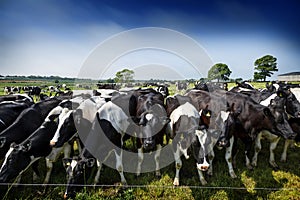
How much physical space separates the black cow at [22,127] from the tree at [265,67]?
253 feet

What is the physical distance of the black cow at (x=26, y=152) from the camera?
4516mm

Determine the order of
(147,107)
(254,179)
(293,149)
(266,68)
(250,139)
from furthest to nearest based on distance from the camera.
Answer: (266,68)
(293,149)
(147,107)
(250,139)
(254,179)

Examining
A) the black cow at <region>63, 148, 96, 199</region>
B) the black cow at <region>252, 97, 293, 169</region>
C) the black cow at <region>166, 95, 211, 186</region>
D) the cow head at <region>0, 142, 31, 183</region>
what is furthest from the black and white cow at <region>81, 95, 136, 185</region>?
the black cow at <region>252, 97, 293, 169</region>

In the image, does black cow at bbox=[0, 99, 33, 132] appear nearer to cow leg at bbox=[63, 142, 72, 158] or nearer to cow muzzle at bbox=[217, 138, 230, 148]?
cow leg at bbox=[63, 142, 72, 158]

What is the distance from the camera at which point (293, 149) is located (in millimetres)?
7672

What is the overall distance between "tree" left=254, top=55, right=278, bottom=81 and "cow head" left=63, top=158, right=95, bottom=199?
77.9 meters

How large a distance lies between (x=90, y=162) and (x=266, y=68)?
78818 mm

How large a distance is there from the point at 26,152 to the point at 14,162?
311 mm

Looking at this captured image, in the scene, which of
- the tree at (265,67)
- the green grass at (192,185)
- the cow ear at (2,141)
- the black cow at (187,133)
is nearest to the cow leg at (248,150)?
the green grass at (192,185)

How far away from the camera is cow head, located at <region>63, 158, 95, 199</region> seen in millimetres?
4324

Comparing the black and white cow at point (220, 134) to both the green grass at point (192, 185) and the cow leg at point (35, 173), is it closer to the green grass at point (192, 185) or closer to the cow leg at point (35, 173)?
the green grass at point (192, 185)

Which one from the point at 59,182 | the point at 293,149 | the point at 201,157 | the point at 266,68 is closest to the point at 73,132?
the point at 59,182

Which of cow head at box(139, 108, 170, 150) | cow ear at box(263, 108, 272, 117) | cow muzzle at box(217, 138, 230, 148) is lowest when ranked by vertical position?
cow muzzle at box(217, 138, 230, 148)

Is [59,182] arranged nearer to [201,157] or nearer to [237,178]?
[201,157]
